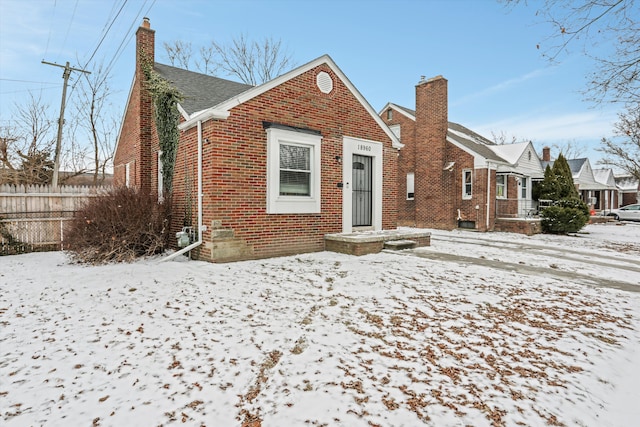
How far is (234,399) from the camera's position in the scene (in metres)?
2.40

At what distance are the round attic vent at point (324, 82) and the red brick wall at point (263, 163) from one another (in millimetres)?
124

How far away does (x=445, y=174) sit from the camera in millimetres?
16062

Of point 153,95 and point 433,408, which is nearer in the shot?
point 433,408

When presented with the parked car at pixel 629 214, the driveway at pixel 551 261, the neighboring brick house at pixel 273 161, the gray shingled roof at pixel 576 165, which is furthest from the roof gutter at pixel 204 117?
the gray shingled roof at pixel 576 165

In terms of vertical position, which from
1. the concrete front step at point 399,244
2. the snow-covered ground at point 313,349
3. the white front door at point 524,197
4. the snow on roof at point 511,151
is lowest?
the snow-covered ground at point 313,349

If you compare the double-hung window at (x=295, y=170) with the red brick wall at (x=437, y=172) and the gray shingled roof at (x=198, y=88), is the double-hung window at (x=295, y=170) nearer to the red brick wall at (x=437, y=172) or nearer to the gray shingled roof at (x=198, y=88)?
the gray shingled roof at (x=198, y=88)

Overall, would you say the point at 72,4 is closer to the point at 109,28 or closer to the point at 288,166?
the point at 109,28

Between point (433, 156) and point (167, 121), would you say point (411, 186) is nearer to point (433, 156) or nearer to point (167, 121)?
point (433, 156)

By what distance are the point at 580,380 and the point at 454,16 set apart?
936cm

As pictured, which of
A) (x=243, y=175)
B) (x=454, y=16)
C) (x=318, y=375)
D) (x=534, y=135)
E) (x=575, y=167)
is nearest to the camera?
(x=318, y=375)

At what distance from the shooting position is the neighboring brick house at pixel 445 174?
50.2 ft

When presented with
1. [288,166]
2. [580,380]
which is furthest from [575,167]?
[580,380]

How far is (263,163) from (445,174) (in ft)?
Result: 37.5

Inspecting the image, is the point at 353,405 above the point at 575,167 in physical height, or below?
below
